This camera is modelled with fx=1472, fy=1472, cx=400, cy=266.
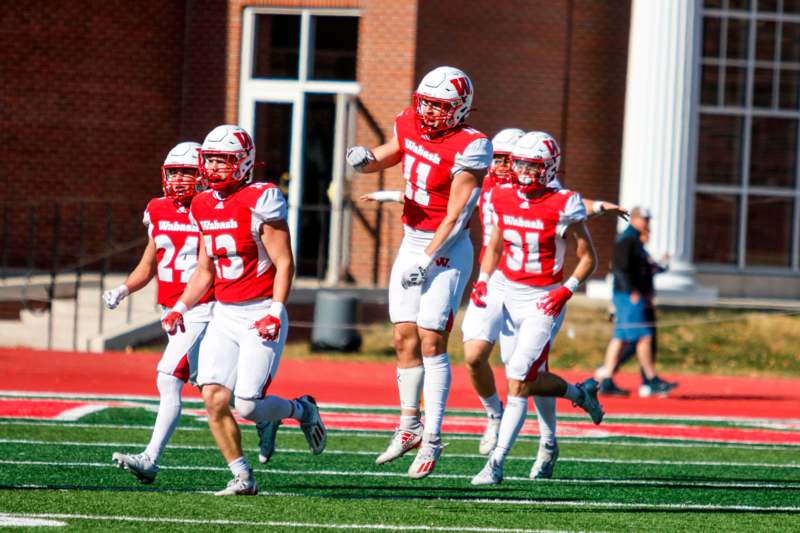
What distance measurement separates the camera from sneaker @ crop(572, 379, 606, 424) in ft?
32.2

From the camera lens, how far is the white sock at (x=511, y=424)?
29.2 feet

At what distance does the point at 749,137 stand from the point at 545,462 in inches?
548

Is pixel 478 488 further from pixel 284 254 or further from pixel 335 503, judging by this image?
pixel 284 254

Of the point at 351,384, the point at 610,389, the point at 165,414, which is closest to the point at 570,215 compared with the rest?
the point at 165,414

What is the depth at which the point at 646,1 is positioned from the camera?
2067 cm

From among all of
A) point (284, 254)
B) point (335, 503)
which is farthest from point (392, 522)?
point (284, 254)

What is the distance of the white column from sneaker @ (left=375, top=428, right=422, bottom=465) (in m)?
12.4

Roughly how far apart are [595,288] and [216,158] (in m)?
13.4

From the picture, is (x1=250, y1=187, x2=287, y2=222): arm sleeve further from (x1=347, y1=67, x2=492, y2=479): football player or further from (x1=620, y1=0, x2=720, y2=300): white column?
(x1=620, y1=0, x2=720, y2=300): white column

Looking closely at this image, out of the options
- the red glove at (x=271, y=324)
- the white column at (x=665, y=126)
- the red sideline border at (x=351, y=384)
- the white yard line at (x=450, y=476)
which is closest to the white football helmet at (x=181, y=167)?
the red glove at (x=271, y=324)

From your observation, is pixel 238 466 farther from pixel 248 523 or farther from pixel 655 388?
pixel 655 388

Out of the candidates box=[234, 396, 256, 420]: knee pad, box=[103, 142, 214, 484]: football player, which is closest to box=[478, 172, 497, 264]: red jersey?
box=[103, 142, 214, 484]: football player

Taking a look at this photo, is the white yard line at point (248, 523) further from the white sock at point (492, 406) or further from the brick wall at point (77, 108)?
the brick wall at point (77, 108)

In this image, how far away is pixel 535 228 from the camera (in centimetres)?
916
